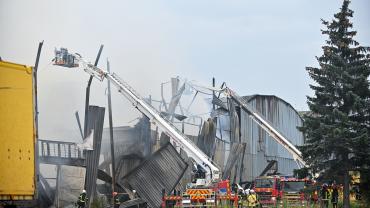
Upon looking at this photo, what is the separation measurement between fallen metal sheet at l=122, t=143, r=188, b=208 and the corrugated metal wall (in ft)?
32.7

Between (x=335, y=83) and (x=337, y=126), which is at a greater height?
(x=335, y=83)

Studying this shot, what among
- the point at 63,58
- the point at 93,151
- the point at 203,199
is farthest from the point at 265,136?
the point at 93,151

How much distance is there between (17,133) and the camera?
12.3m

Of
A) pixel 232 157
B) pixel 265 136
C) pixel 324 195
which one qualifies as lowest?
pixel 324 195

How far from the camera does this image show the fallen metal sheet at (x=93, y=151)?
2223 cm

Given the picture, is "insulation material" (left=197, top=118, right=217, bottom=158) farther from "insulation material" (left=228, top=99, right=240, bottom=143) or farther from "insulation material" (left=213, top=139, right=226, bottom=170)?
"insulation material" (left=228, top=99, right=240, bottom=143)

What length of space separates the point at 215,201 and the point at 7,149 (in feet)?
38.1

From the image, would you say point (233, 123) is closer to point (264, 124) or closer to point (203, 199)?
point (264, 124)

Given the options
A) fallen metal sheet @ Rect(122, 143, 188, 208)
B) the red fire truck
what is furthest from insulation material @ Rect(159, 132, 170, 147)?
the red fire truck

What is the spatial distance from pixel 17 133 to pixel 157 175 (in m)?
12.7

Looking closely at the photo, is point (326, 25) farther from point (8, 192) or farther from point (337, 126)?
point (8, 192)

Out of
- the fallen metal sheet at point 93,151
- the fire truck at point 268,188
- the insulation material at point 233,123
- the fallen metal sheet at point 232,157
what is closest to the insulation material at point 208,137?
the fallen metal sheet at point 232,157

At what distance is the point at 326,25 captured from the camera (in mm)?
19406

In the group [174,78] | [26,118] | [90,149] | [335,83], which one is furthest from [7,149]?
[174,78]
